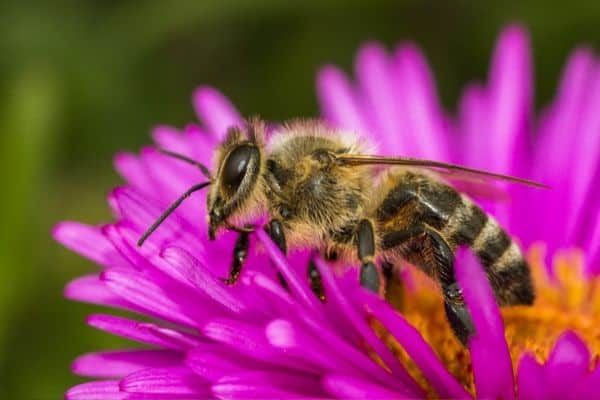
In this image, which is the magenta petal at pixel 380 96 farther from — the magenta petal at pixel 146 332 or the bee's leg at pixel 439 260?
the magenta petal at pixel 146 332

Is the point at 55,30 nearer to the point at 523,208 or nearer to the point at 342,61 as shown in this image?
the point at 342,61

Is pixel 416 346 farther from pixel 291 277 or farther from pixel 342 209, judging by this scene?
pixel 342 209

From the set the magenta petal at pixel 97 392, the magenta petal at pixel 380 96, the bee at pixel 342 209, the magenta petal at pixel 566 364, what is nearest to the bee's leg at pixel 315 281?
the bee at pixel 342 209

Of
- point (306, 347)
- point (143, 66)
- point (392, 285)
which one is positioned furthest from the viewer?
point (143, 66)

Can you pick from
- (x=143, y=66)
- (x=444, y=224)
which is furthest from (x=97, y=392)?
(x=143, y=66)

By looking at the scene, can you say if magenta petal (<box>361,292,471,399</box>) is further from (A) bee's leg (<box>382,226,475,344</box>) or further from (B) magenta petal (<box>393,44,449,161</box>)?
(B) magenta petal (<box>393,44,449,161</box>)

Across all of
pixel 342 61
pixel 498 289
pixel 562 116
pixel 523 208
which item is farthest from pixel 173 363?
pixel 342 61

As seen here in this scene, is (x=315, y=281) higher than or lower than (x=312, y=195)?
lower
